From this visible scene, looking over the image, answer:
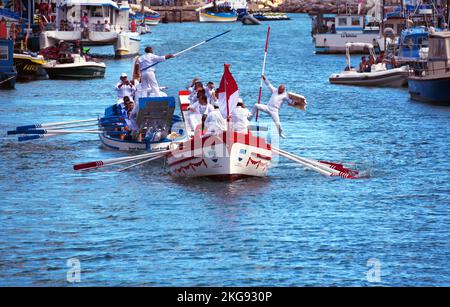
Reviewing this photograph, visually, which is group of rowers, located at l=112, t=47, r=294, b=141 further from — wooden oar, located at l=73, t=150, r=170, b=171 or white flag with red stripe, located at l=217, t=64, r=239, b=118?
→ wooden oar, located at l=73, t=150, r=170, b=171

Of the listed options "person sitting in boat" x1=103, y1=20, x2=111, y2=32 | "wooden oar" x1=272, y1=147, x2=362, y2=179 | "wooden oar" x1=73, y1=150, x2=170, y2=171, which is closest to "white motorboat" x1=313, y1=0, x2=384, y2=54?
"person sitting in boat" x1=103, y1=20, x2=111, y2=32

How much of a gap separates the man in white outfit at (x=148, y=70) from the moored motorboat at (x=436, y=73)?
19.0 m

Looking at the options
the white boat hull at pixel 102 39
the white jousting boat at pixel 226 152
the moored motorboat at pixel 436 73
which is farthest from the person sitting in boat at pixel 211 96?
the white boat hull at pixel 102 39

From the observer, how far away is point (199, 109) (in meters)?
32.7

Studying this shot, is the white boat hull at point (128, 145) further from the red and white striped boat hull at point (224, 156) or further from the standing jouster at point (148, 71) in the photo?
the red and white striped boat hull at point (224, 156)

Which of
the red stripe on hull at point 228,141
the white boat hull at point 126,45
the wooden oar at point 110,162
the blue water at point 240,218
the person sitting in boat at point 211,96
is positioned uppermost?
the person sitting in boat at point 211,96

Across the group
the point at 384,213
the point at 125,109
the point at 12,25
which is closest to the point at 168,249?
the point at 384,213

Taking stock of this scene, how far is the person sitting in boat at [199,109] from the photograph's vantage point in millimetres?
32125

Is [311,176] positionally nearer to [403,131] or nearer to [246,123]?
[246,123]

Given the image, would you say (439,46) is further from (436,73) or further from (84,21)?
(84,21)

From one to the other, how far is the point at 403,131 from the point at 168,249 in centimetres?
2346

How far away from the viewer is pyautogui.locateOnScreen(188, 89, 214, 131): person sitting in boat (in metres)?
32.1

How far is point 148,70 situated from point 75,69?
1391 inches

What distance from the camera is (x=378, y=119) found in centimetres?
5012
